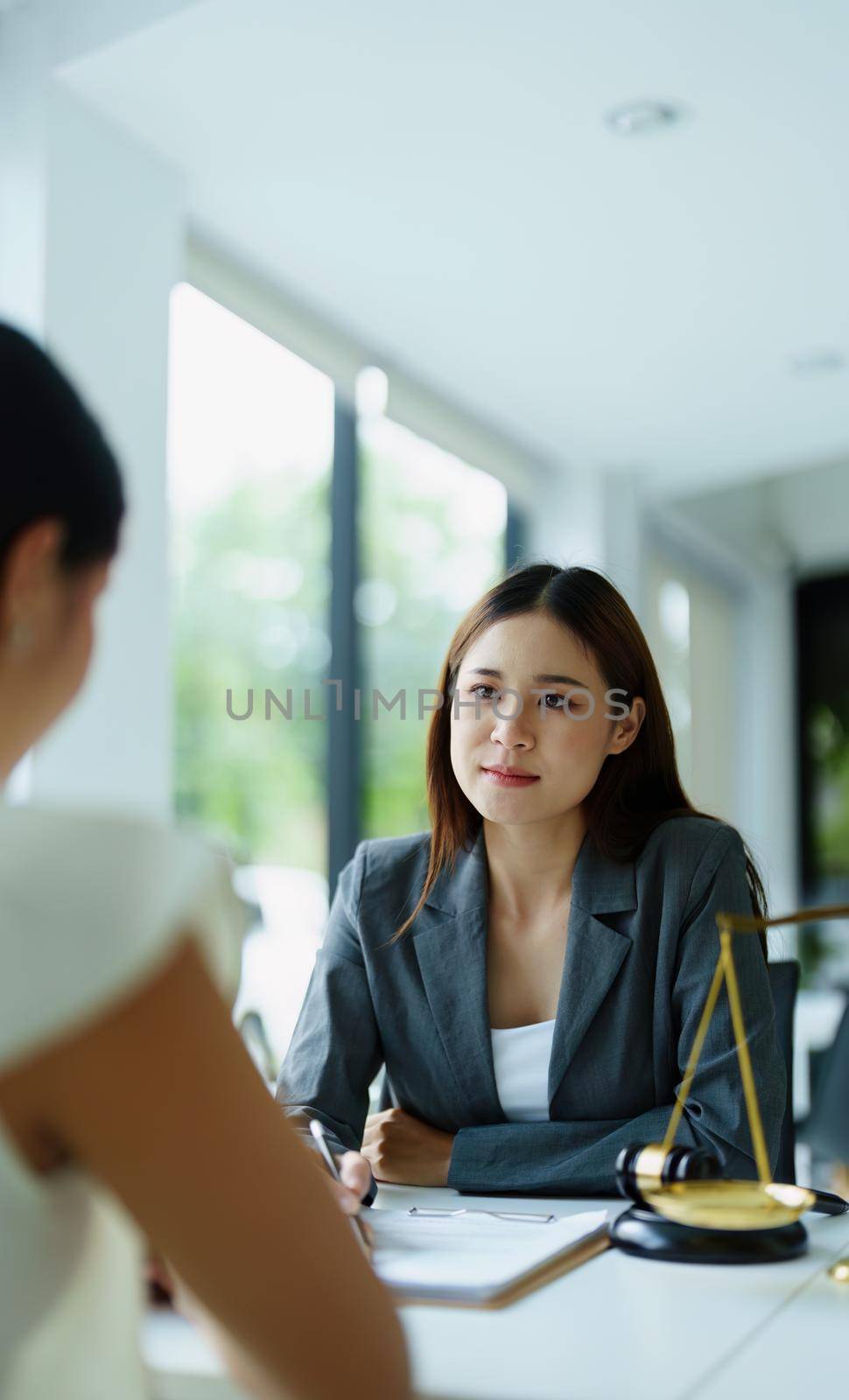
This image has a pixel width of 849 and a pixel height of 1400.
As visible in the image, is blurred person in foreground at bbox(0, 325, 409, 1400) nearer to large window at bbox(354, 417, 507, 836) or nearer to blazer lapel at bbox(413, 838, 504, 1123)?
blazer lapel at bbox(413, 838, 504, 1123)

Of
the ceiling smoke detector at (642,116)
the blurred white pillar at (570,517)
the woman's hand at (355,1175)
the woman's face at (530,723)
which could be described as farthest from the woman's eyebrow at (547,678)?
the blurred white pillar at (570,517)

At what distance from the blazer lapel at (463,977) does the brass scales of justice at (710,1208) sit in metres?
0.45

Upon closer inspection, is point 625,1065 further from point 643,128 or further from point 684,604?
point 684,604

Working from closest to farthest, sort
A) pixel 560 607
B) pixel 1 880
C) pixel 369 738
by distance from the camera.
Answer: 1. pixel 1 880
2. pixel 560 607
3. pixel 369 738

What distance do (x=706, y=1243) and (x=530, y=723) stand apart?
79 centimetres

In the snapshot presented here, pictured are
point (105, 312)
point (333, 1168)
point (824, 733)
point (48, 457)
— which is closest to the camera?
point (48, 457)

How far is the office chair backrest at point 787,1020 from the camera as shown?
1.80 meters

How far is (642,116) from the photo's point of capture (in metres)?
2.98

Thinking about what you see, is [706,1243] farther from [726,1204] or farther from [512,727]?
[512,727]

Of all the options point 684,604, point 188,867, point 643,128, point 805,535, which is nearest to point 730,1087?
point 188,867

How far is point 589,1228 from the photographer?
1253 mm

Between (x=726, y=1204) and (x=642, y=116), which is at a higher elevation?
(x=642, y=116)

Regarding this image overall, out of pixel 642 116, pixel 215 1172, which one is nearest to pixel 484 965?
pixel 215 1172

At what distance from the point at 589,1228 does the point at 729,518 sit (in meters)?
6.33
